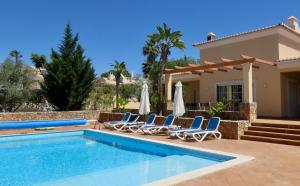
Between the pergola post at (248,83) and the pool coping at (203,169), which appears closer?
the pool coping at (203,169)

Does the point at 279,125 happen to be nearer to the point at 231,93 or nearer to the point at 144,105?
the point at 231,93

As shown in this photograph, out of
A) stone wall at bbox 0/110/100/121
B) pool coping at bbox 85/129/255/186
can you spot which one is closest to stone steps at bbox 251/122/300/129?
pool coping at bbox 85/129/255/186

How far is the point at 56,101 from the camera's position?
26.1m

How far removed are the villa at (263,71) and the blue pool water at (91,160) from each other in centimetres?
754

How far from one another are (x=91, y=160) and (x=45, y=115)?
40.2 feet

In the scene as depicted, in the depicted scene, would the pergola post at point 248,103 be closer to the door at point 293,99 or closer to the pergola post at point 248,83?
the pergola post at point 248,83

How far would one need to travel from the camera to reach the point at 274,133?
13070mm

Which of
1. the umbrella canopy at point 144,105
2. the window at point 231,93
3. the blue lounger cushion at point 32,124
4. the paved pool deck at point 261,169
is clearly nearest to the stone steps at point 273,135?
the paved pool deck at point 261,169

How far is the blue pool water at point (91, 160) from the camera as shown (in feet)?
27.4

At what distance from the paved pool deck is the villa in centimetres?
691

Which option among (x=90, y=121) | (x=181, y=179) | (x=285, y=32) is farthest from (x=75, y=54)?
(x=181, y=179)

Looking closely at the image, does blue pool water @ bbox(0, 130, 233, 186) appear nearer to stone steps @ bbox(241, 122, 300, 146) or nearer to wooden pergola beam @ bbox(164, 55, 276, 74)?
stone steps @ bbox(241, 122, 300, 146)

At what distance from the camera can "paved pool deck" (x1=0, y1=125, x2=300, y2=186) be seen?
6.77 meters

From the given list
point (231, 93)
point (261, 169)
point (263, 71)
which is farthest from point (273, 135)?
point (231, 93)
